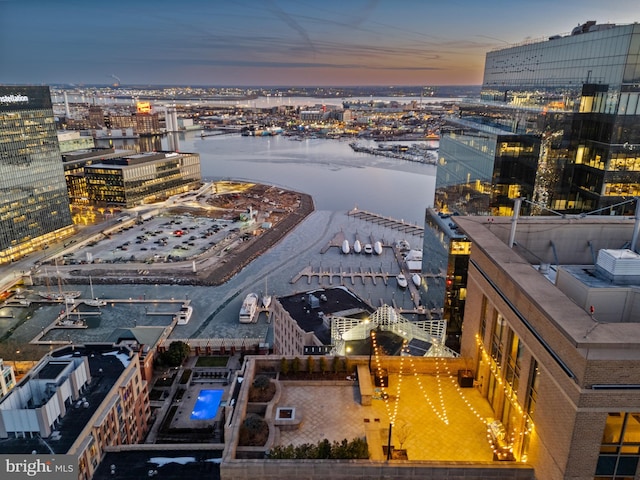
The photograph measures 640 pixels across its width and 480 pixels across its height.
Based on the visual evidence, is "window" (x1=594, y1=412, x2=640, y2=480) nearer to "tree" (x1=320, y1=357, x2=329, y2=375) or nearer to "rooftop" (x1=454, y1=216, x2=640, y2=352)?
"rooftop" (x1=454, y1=216, x2=640, y2=352)

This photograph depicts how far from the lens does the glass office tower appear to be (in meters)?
113

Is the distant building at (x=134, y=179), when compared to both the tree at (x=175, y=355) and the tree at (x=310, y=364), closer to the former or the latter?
the tree at (x=175, y=355)

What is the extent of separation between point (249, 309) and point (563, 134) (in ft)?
184

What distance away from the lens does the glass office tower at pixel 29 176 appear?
113 m

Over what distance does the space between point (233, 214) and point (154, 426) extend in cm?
10248

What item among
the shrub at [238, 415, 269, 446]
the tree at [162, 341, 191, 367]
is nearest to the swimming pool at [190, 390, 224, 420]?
the tree at [162, 341, 191, 367]

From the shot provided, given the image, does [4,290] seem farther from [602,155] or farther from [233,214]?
[602,155]

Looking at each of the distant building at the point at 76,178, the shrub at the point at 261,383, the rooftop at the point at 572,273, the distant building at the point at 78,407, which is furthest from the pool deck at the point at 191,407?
the distant building at the point at 76,178

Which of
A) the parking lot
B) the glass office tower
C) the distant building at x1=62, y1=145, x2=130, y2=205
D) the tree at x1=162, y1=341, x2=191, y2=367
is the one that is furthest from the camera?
the distant building at x1=62, y1=145, x2=130, y2=205

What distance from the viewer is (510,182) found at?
61.3 meters

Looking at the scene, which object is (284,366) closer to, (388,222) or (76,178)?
(388,222)

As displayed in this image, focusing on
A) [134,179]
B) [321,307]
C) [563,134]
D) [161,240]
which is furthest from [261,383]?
[134,179]

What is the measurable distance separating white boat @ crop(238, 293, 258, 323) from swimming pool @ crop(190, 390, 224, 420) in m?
18.4

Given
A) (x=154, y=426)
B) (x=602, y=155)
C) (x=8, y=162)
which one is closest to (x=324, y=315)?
(x=154, y=426)
